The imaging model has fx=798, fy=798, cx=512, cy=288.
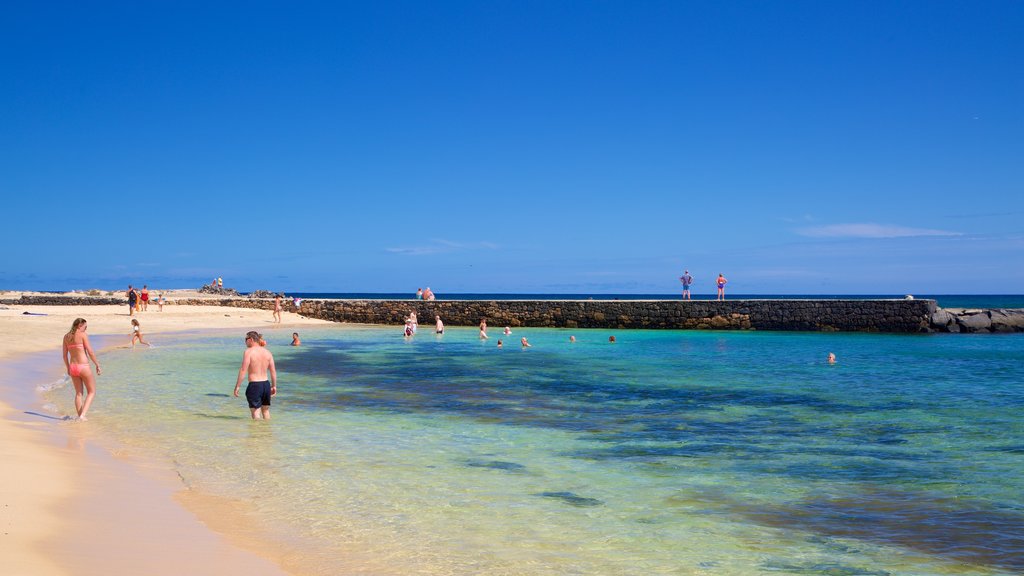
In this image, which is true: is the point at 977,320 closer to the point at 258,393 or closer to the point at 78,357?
the point at 258,393

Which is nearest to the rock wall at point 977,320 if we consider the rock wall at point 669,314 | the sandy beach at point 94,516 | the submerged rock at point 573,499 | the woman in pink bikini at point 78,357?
the rock wall at point 669,314

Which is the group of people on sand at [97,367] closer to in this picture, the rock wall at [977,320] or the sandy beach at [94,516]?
the sandy beach at [94,516]

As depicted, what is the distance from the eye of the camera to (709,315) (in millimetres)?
35906

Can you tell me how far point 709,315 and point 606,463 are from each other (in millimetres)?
27868

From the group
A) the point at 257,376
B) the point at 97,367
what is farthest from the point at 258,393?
the point at 97,367

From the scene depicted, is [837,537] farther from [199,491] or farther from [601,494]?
[199,491]

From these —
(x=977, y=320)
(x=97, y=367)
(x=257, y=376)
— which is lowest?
A: (x=257, y=376)

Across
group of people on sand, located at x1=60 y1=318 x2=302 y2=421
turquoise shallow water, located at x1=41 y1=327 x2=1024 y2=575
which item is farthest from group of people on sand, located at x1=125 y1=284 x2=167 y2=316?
group of people on sand, located at x1=60 y1=318 x2=302 y2=421

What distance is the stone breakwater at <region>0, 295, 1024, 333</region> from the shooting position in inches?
1352

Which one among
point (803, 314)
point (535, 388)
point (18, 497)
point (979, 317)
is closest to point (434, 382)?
point (535, 388)

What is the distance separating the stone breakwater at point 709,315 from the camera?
34344 mm

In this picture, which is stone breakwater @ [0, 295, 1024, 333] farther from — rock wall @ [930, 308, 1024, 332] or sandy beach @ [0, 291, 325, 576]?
sandy beach @ [0, 291, 325, 576]

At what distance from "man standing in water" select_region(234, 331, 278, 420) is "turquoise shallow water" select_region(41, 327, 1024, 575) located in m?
0.38

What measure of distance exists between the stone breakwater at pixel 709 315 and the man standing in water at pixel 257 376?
2652 centimetres
